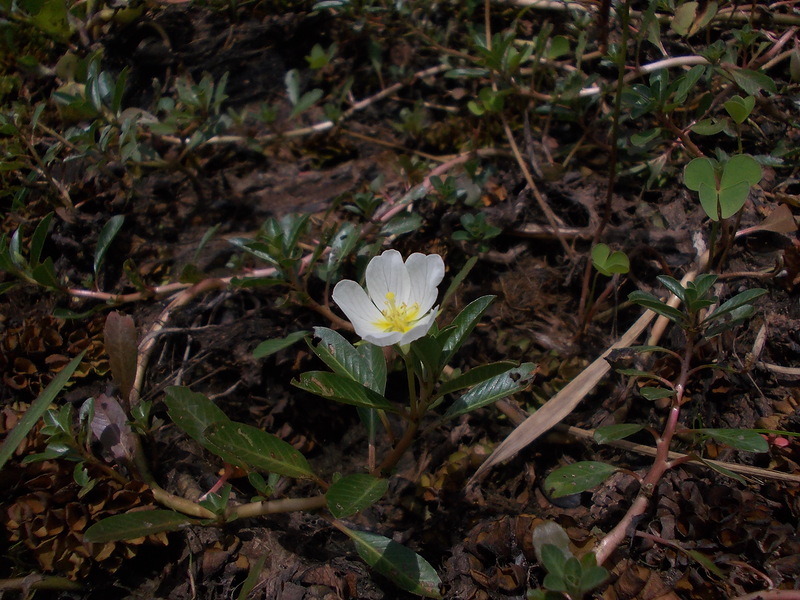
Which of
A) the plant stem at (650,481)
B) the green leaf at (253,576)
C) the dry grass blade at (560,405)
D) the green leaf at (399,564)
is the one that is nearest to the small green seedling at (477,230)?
the dry grass blade at (560,405)

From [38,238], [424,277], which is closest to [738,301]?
[424,277]

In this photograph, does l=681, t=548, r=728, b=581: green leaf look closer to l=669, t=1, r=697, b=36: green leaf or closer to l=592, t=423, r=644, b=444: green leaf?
l=592, t=423, r=644, b=444: green leaf

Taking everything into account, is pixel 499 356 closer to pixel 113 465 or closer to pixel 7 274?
pixel 113 465

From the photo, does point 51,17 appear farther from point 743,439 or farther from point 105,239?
point 743,439

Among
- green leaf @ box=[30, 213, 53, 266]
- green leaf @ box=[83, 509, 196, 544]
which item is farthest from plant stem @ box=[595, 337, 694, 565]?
green leaf @ box=[30, 213, 53, 266]

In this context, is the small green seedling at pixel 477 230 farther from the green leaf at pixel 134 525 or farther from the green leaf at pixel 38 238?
the green leaf at pixel 38 238

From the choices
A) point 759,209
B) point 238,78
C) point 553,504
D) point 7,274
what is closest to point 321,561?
point 553,504
